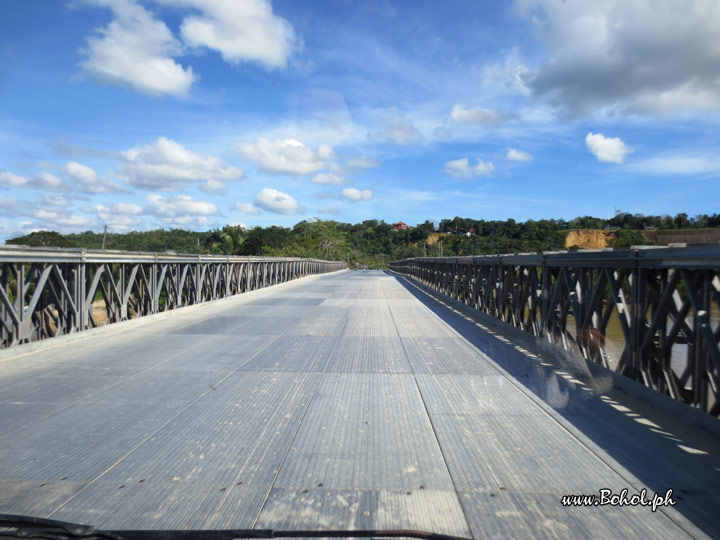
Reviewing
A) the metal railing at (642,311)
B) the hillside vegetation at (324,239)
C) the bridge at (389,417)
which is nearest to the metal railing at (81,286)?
the bridge at (389,417)

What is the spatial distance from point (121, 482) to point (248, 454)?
750mm

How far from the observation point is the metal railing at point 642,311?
335 centimetres

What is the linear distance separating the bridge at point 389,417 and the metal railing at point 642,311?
0.02m

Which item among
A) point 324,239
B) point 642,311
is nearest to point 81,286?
point 642,311

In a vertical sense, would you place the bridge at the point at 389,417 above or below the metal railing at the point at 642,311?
below

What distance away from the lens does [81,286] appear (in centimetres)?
715

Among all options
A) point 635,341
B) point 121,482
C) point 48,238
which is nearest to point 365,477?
point 121,482

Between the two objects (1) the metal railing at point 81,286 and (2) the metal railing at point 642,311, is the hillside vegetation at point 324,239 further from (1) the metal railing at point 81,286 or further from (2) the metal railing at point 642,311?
(1) the metal railing at point 81,286

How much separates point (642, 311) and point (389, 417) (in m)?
2.43

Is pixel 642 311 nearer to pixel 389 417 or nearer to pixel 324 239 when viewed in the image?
pixel 389 417

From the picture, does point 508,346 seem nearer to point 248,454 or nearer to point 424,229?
point 248,454

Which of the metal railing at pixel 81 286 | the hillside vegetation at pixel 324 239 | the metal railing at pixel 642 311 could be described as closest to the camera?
the metal railing at pixel 642 311

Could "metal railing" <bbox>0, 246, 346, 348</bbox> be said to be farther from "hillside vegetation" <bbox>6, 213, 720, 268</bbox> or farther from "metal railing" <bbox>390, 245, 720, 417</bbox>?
"hillside vegetation" <bbox>6, 213, 720, 268</bbox>

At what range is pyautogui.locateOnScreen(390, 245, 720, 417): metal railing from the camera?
3.35 metres
